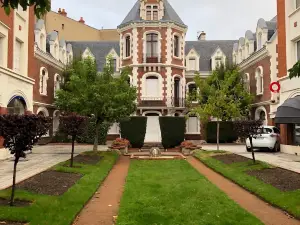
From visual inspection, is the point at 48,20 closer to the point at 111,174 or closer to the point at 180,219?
the point at 111,174

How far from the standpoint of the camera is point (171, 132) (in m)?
27.4

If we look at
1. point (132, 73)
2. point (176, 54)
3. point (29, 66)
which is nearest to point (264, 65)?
point (176, 54)

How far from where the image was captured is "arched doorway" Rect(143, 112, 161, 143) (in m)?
31.6

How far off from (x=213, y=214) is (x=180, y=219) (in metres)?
0.83

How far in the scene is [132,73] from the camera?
3344 cm

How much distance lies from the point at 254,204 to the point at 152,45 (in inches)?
1051

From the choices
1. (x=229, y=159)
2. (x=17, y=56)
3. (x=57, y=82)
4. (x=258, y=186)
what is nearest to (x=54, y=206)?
(x=258, y=186)

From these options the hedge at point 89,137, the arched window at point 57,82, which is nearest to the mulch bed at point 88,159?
the hedge at point 89,137

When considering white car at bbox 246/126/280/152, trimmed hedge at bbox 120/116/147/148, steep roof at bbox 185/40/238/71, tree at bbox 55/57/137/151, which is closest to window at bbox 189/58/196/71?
steep roof at bbox 185/40/238/71

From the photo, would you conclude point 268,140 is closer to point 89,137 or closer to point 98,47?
point 89,137

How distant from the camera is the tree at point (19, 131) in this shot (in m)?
7.97

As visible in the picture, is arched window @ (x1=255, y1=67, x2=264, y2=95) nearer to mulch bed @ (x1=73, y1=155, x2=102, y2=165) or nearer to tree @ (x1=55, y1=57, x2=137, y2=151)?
tree @ (x1=55, y1=57, x2=137, y2=151)

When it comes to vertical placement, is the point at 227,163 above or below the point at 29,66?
below

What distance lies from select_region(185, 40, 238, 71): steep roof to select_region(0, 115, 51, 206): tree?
106 ft
